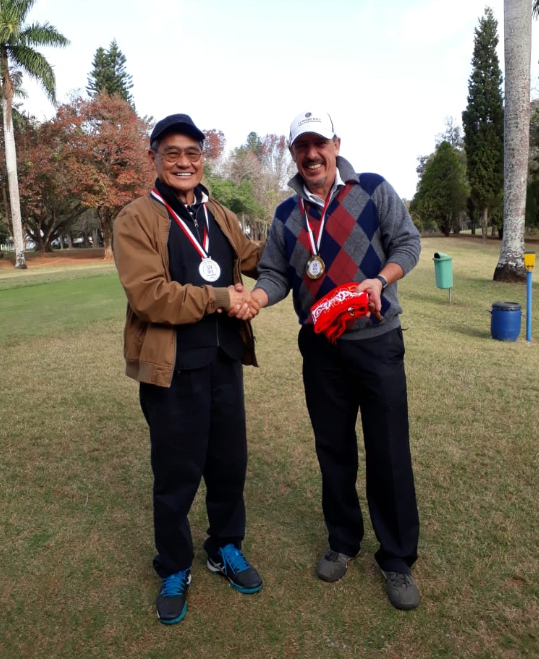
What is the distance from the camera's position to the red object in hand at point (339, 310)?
8.16ft

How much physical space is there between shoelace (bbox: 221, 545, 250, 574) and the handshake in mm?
1276

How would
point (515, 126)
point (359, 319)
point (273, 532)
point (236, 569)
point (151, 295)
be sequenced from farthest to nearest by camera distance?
point (515, 126) < point (273, 532) < point (236, 569) < point (359, 319) < point (151, 295)

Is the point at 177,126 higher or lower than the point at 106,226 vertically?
lower

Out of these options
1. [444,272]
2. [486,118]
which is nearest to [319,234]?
[444,272]

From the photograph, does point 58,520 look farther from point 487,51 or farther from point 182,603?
point 487,51

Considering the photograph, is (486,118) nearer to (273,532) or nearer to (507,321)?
(507,321)

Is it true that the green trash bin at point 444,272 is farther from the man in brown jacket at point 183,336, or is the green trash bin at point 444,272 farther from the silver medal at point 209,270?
the silver medal at point 209,270

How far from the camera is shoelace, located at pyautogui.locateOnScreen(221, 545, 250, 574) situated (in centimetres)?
290

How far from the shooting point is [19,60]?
87.0 ft

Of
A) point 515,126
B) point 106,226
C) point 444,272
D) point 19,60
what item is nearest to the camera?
point 444,272

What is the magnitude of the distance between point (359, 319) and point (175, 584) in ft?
5.26

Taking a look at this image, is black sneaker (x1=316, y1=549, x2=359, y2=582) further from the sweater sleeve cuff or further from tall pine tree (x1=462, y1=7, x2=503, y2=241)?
tall pine tree (x1=462, y1=7, x2=503, y2=241)

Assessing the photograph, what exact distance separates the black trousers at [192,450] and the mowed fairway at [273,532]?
303 millimetres

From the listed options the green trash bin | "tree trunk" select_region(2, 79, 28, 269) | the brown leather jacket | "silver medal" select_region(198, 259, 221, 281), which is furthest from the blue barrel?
"tree trunk" select_region(2, 79, 28, 269)
